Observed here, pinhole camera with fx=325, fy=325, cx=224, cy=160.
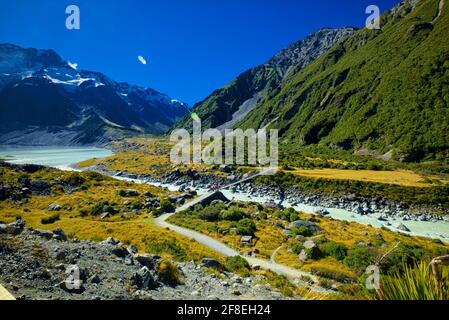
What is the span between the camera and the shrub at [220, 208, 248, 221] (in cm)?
4669

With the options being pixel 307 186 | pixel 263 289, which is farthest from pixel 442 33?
pixel 263 289

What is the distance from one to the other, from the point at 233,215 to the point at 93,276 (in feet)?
108

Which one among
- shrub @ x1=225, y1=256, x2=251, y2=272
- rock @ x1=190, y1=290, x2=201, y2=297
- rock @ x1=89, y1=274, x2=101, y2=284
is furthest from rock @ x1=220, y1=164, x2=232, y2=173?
rock @ x1=89, y1=274, x2=101, y2=284

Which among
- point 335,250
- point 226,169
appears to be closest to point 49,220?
point 335,250

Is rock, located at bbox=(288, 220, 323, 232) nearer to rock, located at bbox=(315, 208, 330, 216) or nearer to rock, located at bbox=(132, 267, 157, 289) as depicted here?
rock, located at bbox=(315, 208, 330, 216)

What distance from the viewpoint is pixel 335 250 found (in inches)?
1215

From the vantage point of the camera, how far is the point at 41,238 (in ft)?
67.8

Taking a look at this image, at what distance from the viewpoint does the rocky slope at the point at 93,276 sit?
13.4m

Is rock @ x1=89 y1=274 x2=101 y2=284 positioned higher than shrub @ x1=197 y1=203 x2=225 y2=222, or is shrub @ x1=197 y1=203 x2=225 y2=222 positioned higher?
rock @ x1=89 y1=274 x2=101 y2=284

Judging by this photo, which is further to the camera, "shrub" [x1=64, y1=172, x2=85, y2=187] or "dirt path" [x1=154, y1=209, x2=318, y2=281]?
"shrub" [x1=64, y1=172, x2=85, y2=187]

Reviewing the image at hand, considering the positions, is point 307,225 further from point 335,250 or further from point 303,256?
point 303,256

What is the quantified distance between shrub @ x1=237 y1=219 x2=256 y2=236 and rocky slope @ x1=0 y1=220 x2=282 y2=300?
16560mm
